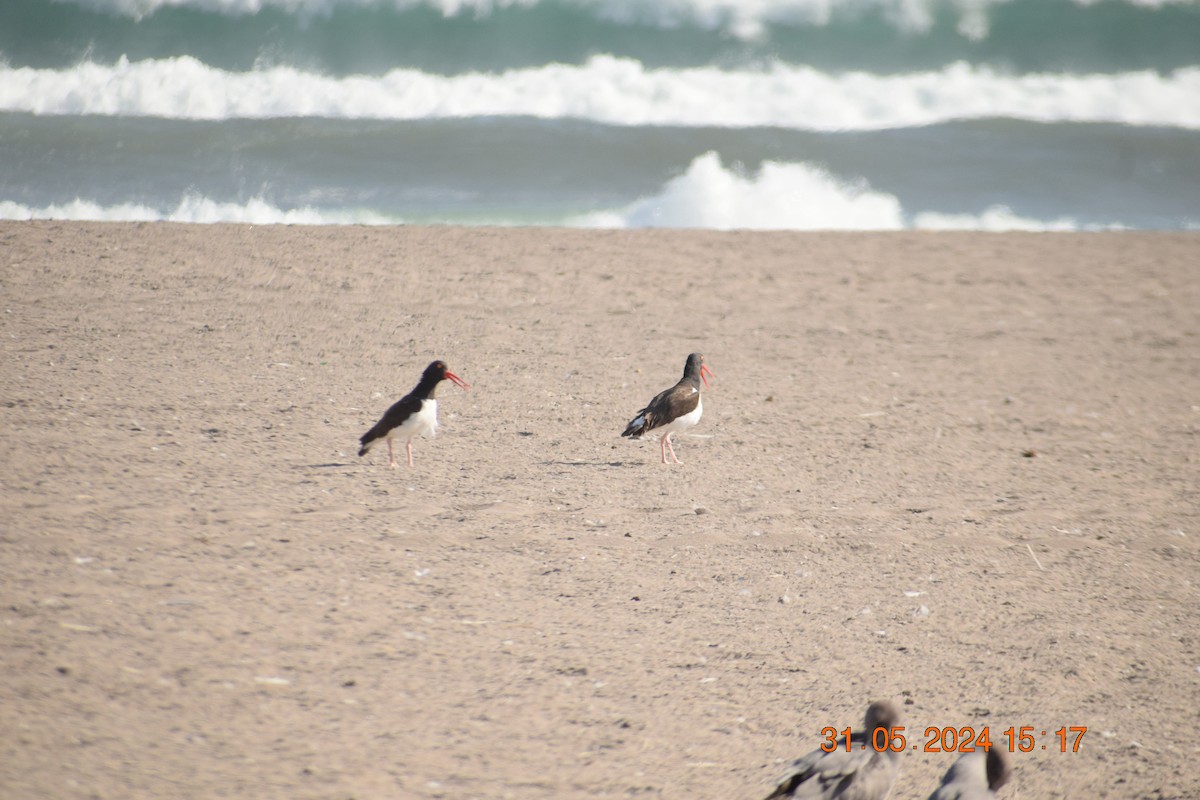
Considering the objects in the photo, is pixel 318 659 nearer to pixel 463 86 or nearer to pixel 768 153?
pixel 768 153

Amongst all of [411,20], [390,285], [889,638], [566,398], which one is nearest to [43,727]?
[889,638]

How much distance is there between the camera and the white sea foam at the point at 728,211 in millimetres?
15406

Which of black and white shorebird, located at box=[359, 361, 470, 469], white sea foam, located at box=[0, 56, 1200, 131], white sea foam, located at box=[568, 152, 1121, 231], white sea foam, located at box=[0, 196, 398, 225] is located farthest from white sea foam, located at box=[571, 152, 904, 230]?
black and white shorebird, located at box=[359, 361, 470, 469]

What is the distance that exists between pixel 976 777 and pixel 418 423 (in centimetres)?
394

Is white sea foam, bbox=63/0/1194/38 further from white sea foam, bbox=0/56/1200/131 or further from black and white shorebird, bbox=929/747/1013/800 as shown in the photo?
black and white shorebird, bbox=929/747/1013/800

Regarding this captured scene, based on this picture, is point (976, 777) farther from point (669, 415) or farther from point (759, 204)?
point (759, 204)

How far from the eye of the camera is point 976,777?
3623 mm

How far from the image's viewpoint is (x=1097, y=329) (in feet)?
34.7

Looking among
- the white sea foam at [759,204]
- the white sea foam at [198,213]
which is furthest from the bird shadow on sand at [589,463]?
the white sea foam at [759,204]

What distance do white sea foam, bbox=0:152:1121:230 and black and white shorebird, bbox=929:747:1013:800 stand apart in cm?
1223

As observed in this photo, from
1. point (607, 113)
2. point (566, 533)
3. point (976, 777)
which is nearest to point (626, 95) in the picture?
point (607, 113)

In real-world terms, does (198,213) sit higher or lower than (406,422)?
higher

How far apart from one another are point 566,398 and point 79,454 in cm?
338

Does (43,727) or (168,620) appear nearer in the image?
(43,727)
